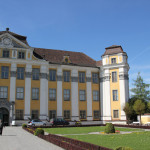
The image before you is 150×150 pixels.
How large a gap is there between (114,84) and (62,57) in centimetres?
1199

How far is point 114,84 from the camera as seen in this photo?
1796 inches

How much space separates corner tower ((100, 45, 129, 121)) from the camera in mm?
44344

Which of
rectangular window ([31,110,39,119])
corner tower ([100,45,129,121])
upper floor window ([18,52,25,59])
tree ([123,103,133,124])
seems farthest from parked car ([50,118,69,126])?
upper floor window ([18,52,25,59])

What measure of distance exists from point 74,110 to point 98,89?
685 centimetres

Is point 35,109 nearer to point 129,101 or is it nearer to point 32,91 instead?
point 32,91

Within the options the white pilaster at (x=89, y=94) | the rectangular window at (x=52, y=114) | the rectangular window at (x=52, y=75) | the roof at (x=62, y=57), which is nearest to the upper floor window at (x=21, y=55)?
the roof at (x=62, y=57)

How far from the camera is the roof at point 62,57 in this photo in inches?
1811

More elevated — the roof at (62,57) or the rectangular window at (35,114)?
the roof at (62,57)

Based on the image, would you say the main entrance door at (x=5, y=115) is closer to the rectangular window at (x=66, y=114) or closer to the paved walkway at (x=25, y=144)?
the rectangular window at (x=66, y=114)

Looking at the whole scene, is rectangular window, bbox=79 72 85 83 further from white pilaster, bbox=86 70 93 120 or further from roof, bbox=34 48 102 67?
roof, bbox=34 48 102 67

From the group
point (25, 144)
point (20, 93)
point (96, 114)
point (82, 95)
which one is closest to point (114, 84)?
point (82, 95)

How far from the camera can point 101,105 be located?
152ft

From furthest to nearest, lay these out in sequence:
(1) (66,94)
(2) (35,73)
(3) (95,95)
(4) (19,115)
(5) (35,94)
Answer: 1. (3) (95,95)
2. (1) (66,94)
3. (2) (35,73)
4. (5) (35,94)
5. (4) (19,115)

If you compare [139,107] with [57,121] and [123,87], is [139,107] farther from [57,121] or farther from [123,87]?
[57,121]
